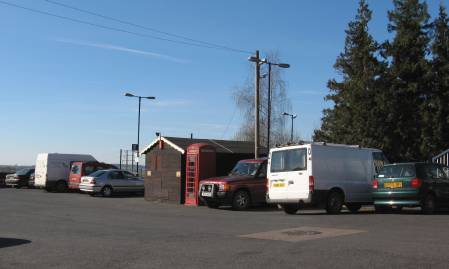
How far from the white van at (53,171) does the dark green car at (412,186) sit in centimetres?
2464

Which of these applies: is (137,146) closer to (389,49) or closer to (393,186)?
(389,49)

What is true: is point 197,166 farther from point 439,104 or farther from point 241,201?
point 439,104

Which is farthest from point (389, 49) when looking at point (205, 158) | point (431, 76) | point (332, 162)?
point (332, 162)

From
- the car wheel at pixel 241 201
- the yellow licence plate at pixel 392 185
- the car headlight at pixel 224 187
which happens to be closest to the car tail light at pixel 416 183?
the yellow licence plate at pixel 392 185

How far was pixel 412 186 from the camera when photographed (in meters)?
17.2

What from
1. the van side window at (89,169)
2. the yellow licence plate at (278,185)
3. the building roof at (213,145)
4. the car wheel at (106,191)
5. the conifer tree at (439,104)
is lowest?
the car wheel at (106,191)

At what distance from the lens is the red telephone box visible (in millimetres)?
24438

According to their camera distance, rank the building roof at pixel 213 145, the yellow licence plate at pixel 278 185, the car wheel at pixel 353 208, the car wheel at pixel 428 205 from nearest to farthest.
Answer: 1. the car wheel at pixel 428 205
2. the yellow licence plate at pixel 278 185
3. the car wheel at pixel 353 208
4. the building roof at pixel 213 145

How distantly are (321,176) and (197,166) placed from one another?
25.0 feet

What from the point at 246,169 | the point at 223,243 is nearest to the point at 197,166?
the point at 246,169

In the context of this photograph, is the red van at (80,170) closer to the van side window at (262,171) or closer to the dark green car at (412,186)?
the van side window at (262,171)

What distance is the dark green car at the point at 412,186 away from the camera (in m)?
17.2

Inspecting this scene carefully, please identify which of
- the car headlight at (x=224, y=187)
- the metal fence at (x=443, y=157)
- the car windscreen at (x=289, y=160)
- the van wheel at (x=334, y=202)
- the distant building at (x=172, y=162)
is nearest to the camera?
the car windscreen at (x=289, y=160)

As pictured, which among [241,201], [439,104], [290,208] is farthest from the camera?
[439,104]
